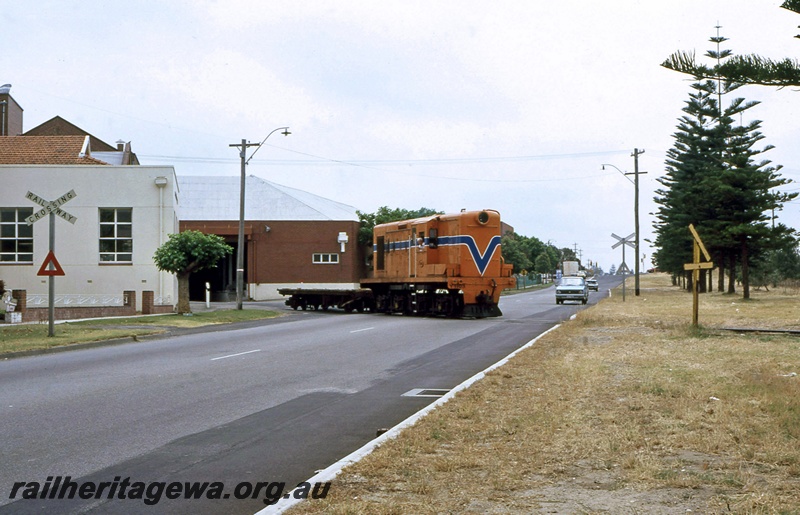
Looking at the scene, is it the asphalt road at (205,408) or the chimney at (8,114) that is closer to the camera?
the asphalt road at (205,408)

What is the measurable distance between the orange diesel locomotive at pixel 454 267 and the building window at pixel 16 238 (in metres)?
17.5

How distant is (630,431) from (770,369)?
6.42m

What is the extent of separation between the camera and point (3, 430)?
922cm

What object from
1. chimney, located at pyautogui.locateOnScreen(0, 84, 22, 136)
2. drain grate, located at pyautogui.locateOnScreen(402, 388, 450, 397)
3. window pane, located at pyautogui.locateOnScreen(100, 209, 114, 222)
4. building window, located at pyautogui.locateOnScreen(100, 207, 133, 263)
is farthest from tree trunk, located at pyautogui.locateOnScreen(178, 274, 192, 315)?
chimney, located at pyautogui.locateOnScreen(0, 84, 22, 136)

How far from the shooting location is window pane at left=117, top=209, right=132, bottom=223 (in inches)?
1583

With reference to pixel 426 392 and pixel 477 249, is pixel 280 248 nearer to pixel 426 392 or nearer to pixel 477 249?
pixel 477 249

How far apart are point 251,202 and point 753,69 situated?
6019cm

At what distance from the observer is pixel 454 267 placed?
1242 inches

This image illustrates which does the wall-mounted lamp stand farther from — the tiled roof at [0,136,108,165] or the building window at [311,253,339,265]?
the tiled roof at [0,136,108,165]

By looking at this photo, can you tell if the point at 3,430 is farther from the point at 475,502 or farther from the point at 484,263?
the point at 484,263

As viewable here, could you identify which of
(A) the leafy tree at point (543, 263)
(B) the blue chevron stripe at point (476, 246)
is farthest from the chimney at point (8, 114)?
(A) the leafy tree at point (543, 263)

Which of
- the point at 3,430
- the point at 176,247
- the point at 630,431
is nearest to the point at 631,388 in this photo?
the point at 630,431

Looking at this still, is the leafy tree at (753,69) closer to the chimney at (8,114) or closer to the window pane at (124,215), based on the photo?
the window pane at (124,215)

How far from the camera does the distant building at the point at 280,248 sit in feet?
206
